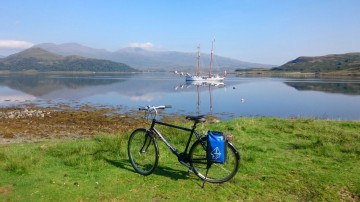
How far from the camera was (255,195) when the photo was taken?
6297mm

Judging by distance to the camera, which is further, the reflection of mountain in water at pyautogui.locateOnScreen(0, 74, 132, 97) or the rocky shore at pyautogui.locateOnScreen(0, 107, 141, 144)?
the reflection of mountain in water at pyautogui.locateOnScreen(0, 74, 132, 97)

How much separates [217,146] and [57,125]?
20.4 m

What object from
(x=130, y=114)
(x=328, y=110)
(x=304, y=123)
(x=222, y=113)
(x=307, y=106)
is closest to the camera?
(x=304, y=123)

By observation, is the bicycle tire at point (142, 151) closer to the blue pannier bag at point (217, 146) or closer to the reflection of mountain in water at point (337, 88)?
the blue pannier bag at point (217, 146)

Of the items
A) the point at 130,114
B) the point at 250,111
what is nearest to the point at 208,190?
the point at 130,114

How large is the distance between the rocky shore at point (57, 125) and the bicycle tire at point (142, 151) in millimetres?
8076

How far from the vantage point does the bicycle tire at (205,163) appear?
680cm

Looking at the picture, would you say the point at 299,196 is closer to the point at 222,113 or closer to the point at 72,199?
the point at 72,199

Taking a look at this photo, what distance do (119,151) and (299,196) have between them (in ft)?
15.9

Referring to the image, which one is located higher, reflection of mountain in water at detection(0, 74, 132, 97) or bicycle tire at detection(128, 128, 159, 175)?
bicycle tire at detection(128, 128, 159, 175)

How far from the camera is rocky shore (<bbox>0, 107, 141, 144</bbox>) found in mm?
19406

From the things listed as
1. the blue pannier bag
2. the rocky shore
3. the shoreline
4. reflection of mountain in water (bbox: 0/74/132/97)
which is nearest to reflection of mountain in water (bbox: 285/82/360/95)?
the shoreline

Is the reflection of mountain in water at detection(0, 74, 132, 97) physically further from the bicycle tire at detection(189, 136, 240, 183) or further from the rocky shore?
the bicycle tire at detection(189, 136, 240, 183)

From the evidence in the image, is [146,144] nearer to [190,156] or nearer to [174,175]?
[174,175]
